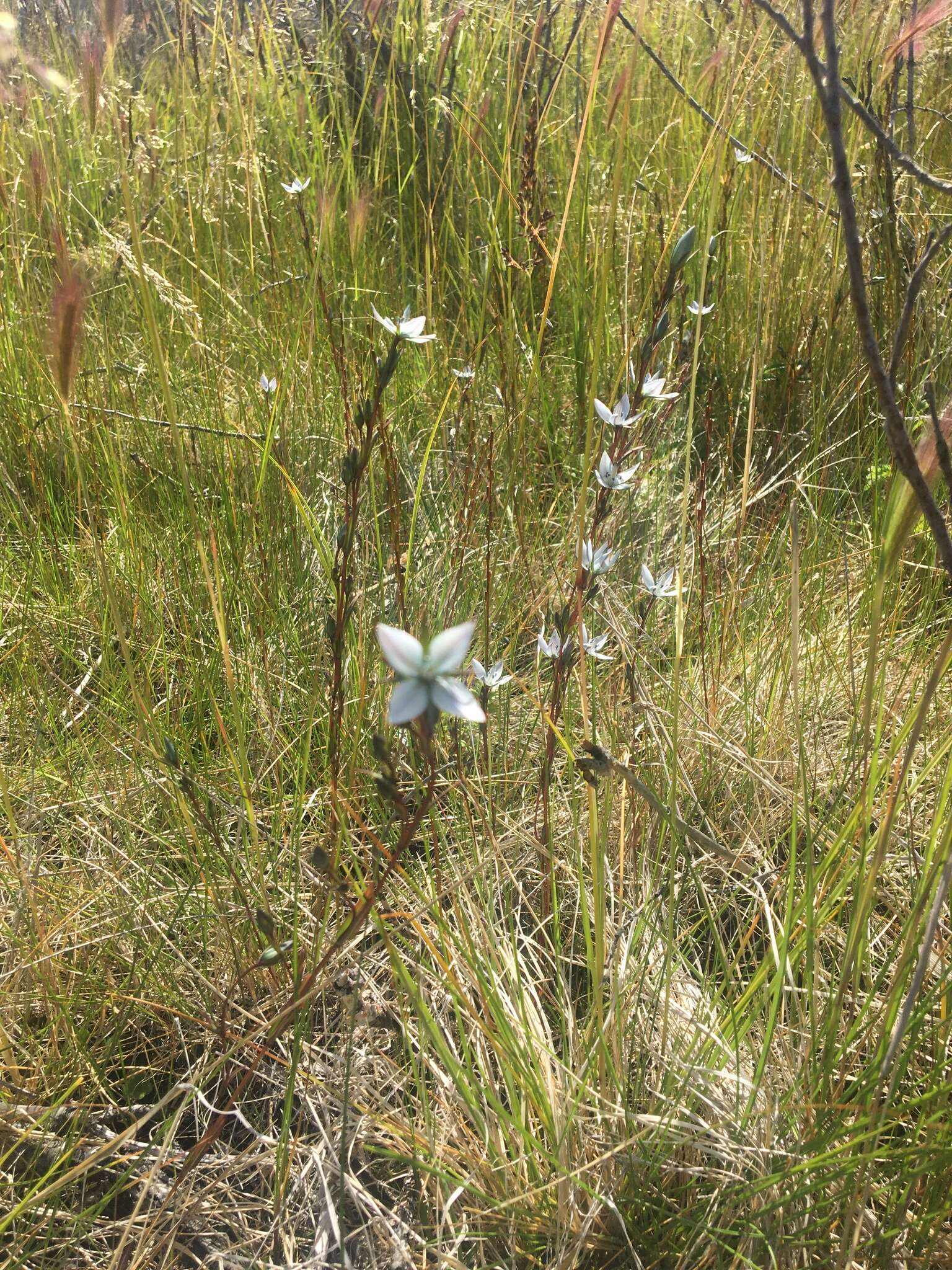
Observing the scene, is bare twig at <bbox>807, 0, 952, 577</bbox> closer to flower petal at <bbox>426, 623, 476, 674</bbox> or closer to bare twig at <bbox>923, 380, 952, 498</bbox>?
bare twig at <bbox>923, 380, 952, 498</bbox>

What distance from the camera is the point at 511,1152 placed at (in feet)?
3.15

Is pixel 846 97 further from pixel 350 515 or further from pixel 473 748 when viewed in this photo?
pixel 473 748

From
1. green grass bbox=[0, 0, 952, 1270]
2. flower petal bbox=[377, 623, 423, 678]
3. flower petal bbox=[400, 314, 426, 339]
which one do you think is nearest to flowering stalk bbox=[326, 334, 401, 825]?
flower petal bbox=[400, 314, 426, 339]

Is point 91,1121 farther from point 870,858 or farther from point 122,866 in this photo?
point 870,858

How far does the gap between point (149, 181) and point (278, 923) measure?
2.30 m

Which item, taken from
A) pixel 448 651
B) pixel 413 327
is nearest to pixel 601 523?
pixel 413 327

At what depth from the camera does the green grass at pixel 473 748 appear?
0.94 meters

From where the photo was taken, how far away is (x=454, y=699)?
559mm

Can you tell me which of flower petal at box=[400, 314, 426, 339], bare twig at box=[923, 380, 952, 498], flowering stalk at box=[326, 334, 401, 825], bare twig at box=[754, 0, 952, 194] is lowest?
flowering stalk at box=[326, 334, 401, 825]

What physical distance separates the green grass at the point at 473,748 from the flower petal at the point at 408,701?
5.0 inches

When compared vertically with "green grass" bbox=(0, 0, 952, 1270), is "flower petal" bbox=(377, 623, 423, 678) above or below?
above

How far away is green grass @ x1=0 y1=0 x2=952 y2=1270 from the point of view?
3.10ft

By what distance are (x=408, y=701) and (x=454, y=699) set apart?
0.09 ft

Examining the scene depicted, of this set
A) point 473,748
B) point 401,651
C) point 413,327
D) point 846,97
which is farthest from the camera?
point 473,748
